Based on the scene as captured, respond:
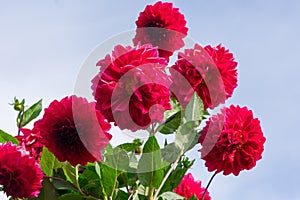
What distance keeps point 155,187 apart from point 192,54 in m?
0.32

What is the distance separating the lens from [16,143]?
1466 mm

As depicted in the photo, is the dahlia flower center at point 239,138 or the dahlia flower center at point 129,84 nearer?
the dahlia flower center at point 129,84

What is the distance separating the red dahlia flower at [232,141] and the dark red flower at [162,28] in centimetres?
25

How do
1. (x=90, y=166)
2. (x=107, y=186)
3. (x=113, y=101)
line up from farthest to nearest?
1. (x=90, y=166)
2. (x=107, y=186)
3. (x=113, y=101)

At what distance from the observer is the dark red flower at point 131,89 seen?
1.18 metres

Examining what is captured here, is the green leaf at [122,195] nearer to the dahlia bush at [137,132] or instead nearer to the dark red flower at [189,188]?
the dahlia bush at [137,132]

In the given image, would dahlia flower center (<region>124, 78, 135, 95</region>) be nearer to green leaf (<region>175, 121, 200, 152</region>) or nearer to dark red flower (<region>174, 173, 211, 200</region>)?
green leaf (<region>175, 121, 200, 152</region>)

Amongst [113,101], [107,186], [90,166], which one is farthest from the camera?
[90,166]

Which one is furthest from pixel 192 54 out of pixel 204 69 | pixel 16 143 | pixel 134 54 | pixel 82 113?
pixel 16 143

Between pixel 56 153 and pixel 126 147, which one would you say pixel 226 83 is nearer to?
pixel 126 147

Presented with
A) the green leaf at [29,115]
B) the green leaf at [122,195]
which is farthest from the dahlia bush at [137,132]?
the green leaf at [29,115]

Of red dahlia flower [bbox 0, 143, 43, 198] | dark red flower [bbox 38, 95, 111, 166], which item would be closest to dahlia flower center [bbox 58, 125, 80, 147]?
dark red flower [bbox 38, 95, 111, 166]

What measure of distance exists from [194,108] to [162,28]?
Answer: 12.1 inches

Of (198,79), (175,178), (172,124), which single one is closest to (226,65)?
(198,79)
